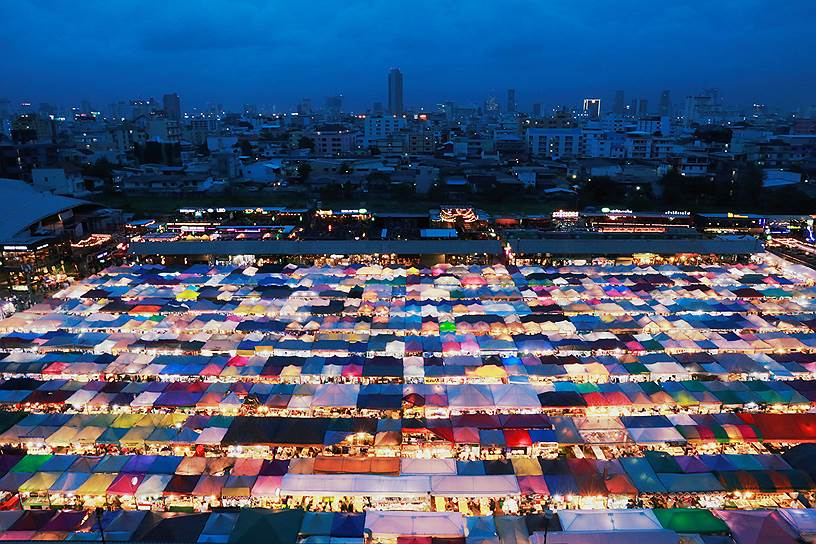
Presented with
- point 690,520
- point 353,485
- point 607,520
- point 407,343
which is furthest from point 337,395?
point 690,520

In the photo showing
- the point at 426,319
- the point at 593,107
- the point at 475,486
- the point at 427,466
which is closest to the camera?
the point at 475,486

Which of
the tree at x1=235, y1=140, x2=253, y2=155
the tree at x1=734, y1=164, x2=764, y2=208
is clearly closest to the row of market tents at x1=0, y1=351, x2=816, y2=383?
the tree at x1=734, y1=164, x2=764, y2=208

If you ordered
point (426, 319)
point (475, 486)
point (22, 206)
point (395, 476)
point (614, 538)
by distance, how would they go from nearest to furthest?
point (614, 538), point (475, 486), point (395, 476), point (426, 319), point (22, 206)

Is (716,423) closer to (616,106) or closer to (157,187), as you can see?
(157,187)

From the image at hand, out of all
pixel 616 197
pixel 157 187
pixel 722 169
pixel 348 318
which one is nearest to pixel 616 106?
pixel 722 169

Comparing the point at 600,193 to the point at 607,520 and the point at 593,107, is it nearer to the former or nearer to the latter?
the point at 607,520

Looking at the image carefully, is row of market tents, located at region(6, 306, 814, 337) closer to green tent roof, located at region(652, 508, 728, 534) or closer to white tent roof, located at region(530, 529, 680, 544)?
green tent roof, located at region(652, 508, 728, 534)

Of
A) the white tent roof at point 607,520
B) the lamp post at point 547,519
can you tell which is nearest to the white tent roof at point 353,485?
the lamp post at point 547,519

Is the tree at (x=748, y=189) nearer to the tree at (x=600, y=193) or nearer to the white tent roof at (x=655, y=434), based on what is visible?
the tree at (x=600, y=193)
